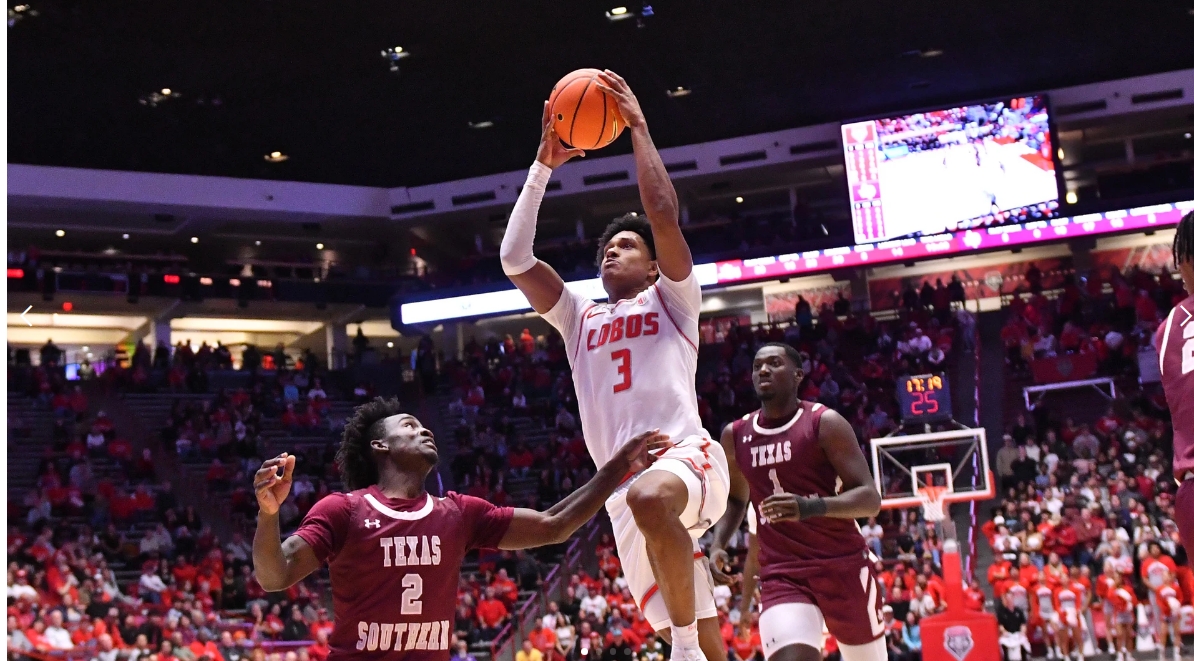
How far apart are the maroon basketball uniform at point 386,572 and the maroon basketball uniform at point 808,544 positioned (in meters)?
1.93

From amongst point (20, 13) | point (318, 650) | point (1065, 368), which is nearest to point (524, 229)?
point (318, 650)

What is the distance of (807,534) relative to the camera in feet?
20.0

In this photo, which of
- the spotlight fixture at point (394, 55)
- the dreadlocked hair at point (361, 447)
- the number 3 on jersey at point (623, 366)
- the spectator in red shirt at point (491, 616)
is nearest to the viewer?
the dreadlocked hair at point (361, 447)

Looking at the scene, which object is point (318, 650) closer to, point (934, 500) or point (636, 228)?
point (934, 500)

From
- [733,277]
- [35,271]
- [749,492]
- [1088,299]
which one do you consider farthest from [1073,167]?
[749,492]

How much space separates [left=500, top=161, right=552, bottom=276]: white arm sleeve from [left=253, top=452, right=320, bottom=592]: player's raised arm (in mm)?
1671

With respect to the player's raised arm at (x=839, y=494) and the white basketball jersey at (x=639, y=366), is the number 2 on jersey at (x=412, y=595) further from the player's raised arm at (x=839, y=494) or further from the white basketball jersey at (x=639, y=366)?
the player's raised arm at (x=839, y=494)

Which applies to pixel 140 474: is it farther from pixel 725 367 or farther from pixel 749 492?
pixel 749 492

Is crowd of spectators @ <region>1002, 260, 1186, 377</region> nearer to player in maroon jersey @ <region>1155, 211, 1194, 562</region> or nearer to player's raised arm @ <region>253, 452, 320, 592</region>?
player in maroon jersey @ <region>1155, 211, 1194, 562</region>

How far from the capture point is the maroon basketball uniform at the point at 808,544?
19.6 feet

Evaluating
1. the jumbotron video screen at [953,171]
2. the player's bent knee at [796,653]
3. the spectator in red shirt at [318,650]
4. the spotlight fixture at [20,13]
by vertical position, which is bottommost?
the spectator in red shirt at [318,650]

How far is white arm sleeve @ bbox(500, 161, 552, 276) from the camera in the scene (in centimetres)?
550

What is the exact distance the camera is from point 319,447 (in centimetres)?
2383

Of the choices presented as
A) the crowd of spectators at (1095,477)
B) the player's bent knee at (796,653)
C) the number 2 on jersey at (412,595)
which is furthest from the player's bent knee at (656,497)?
the crowd of spectators at (1095,477)
